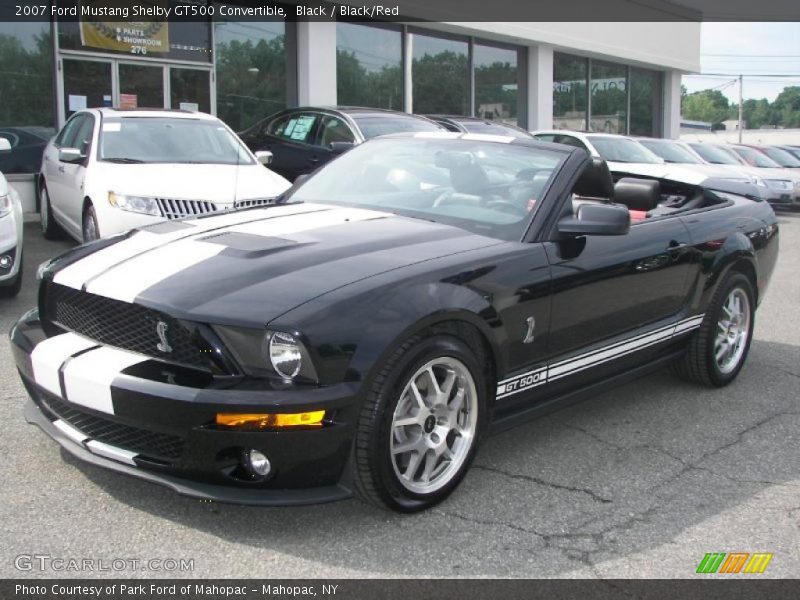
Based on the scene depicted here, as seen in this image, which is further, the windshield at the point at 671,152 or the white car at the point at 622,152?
the windshield at the point at 671,152

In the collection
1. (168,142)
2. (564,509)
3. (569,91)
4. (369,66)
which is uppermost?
(569,91)

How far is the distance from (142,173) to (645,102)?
2335 cm

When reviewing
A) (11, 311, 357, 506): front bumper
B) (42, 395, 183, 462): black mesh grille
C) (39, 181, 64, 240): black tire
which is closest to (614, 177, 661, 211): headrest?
(11, 311, 357, 506): front bumper

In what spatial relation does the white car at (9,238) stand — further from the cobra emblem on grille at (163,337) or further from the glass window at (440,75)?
the glass window at (440,75)

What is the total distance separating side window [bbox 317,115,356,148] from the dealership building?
4.23m

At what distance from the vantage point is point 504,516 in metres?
3.29

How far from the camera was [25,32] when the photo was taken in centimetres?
1280

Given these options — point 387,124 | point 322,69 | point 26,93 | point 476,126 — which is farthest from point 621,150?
point 26,93

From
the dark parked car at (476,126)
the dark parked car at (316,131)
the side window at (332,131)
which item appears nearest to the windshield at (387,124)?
the dark parked car at (316,131)

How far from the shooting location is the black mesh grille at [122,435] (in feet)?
9.60

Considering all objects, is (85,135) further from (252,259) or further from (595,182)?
(252,259)

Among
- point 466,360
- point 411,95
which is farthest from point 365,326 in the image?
Answer: point 411,95

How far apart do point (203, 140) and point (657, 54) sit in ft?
70.2

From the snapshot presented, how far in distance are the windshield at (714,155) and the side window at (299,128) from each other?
8.86 metres
